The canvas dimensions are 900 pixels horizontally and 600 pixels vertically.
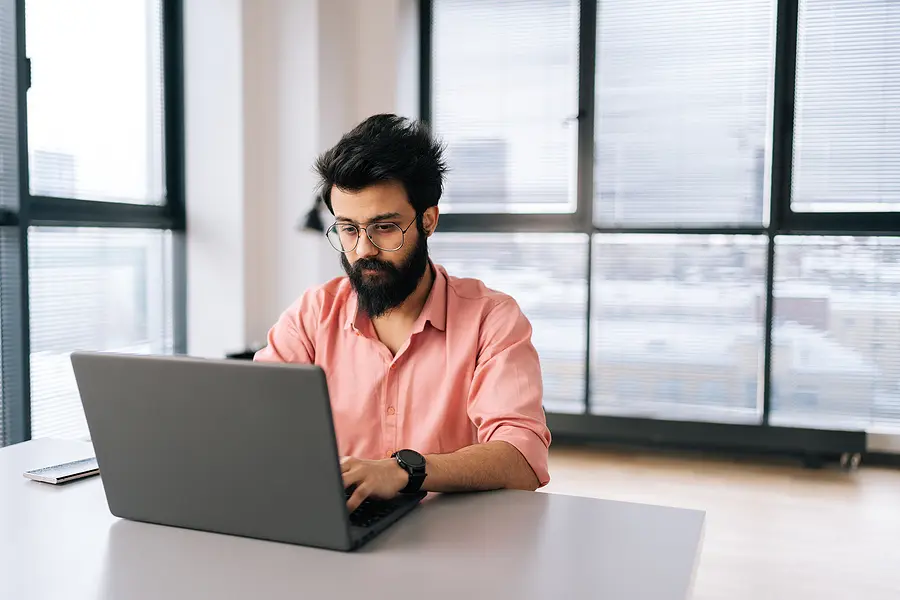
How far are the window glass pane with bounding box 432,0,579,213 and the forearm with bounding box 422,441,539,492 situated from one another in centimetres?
271

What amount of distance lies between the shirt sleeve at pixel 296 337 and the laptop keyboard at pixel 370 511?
59 cm

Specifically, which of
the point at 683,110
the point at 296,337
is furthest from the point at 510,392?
the point at 683,110

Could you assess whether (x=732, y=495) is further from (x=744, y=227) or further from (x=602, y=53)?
(x=602, y=53)

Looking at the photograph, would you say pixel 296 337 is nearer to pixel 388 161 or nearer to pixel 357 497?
pixel 388 161

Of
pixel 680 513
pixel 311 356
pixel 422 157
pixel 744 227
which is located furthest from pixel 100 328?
pixel 744 227

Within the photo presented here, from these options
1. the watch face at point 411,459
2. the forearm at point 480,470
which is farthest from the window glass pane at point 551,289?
the watch face at point 411,459

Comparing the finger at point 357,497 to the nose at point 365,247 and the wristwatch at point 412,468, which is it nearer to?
the wristwatch at point 412,468

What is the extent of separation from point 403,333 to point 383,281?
138 mm

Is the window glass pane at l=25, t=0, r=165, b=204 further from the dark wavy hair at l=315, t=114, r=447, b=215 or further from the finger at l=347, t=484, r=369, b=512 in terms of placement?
the finger at l=347, t=484, r=369, b=512

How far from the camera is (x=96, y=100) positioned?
3146 millimetres

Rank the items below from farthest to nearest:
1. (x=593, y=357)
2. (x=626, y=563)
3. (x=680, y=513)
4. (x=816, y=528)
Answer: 1. (x=593, y=357)
2. (x=816, y=528)
3. (x=680, y=513)
4. (x=626, y=563)

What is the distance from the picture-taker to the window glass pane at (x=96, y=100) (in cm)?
286

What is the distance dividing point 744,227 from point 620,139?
73cm

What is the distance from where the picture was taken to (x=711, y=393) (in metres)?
3.89
